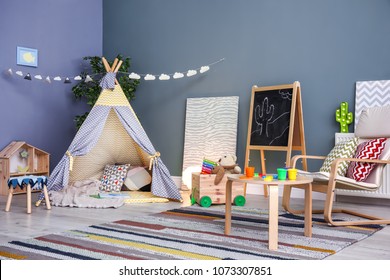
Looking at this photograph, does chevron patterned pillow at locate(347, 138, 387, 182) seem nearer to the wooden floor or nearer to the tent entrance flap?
the wooden floor

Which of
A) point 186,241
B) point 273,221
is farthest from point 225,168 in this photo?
point 273,221

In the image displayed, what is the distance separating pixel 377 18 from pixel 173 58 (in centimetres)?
231

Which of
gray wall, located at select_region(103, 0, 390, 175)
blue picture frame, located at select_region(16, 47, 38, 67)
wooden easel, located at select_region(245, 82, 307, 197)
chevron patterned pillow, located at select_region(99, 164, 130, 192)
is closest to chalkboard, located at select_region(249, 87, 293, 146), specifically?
wooden easel, located at select_region(245, 82, 307, 197)

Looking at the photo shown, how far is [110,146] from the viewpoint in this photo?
16.5ft

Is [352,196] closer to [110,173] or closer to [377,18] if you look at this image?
[377,18]

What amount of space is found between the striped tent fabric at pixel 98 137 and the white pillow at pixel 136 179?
0.42 m

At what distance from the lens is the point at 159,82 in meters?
5.80

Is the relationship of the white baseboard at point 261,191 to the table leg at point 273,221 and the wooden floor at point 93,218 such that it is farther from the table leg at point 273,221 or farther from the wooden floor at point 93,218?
the table leg at point 273,221

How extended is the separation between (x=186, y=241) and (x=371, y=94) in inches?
95.5

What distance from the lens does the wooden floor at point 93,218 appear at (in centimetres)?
269

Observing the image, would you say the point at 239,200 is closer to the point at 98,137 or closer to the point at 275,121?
the point at 275,121

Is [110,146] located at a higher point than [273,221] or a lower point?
higher

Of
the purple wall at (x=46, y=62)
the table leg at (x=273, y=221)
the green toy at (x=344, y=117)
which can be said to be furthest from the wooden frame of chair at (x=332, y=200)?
the purple wall at (x=46, y=62)
